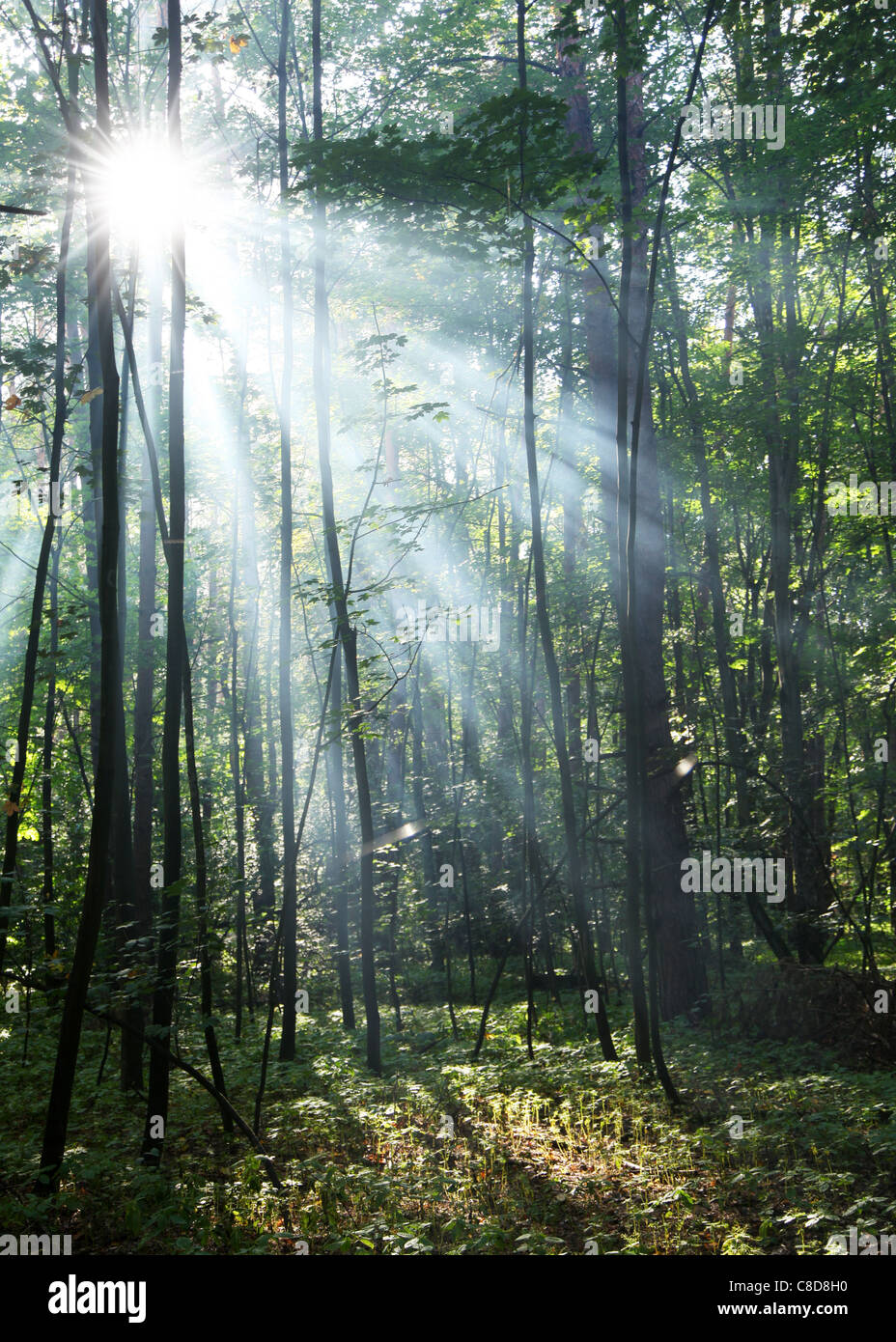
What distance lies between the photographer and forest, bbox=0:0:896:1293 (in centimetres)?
521

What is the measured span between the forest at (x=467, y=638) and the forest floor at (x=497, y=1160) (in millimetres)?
52

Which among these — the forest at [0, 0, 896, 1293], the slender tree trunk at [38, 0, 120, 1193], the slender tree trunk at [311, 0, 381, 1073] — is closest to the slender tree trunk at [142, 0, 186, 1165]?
the forest at [0, 0, 896, 1293]

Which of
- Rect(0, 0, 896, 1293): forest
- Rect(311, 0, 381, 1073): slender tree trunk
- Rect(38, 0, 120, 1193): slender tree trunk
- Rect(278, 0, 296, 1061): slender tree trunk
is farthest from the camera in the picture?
Rect(278, 0, 296, 1061): slender tree trunk

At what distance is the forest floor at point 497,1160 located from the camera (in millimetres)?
4457

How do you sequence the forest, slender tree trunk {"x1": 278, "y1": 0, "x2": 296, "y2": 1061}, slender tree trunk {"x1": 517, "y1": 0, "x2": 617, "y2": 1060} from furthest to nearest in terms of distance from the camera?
slender tree trunk {"x1": 278, "y1": 0, "x2": 296, "y2": 1061}
slender tree trunk {"x1": 517, "y1": 0, "x2": 617, "y2": 1060}
the forest

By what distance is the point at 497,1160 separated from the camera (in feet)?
19.3

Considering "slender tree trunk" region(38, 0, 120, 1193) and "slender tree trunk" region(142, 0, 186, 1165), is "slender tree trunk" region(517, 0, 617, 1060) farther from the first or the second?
"slender tree trunk" region(38, 0, 120, 1193)

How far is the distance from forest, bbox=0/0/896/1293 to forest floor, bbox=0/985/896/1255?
52mm

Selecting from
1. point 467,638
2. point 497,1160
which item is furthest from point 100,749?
point 467,638

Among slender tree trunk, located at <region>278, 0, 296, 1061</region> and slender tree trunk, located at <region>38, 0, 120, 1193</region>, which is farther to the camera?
slender tree trunk, located at <region>278, 0, 296, 1061</region>

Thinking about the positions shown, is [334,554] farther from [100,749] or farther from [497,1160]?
[497,1160]

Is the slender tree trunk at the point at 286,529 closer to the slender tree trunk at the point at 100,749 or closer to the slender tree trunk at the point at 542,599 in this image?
the slender tree trunk at the point at 542,599

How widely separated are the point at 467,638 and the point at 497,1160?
36.8 feet

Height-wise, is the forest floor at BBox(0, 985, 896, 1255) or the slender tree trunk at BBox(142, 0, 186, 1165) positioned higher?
the slender tree trunk at BBox(142, 0, 186, 1165)
